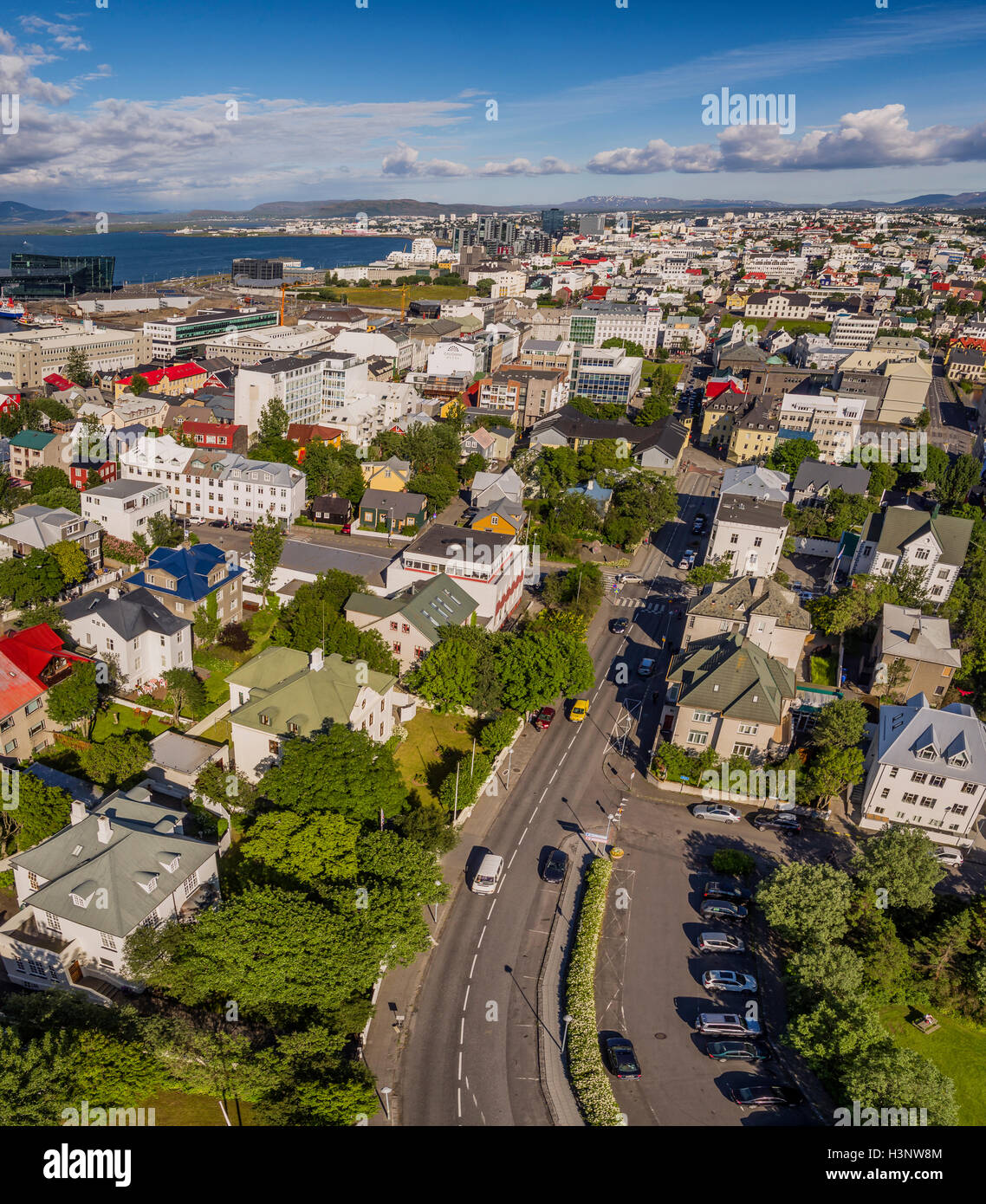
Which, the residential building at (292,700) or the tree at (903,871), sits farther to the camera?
the residential building at (292,700)

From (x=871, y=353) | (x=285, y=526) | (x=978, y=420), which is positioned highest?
(x=871, y=353)

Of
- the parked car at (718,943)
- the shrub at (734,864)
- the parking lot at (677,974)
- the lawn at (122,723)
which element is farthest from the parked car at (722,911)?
the lawn at (122,723)

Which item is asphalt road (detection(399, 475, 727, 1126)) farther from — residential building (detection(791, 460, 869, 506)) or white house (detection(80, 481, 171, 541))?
residential building (detection(791, 460, 869, 506))

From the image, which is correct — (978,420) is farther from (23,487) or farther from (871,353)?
(23,487)

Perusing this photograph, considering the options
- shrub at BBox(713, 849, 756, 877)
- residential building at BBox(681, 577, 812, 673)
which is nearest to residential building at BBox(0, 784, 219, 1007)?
shrub at BBox(713, 849, 756, 877)

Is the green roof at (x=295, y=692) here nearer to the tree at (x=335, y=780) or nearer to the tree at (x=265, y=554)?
the tree at (x=335, y=780)

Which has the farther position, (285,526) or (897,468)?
(897,468)

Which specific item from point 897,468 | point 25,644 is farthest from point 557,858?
point 897,468
